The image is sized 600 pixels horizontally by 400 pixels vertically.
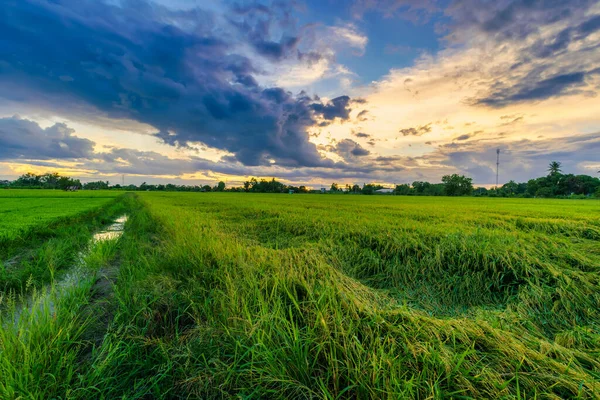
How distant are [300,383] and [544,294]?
13.4ft

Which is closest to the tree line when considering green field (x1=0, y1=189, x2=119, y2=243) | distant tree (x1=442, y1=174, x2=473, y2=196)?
distant tree (x1=442, y1=174, x2=473, y2=196)

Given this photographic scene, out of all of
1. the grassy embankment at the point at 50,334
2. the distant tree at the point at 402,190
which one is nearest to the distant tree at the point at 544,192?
the distant tree at the point at 402,190

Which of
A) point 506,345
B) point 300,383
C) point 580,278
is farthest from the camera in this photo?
point 580,278

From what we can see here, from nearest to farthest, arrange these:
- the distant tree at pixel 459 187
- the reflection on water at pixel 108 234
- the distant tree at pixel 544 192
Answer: the reflection on water at pixel 108 234, the distant tree at pixel 544 192, the distant tree at pixel 459 187

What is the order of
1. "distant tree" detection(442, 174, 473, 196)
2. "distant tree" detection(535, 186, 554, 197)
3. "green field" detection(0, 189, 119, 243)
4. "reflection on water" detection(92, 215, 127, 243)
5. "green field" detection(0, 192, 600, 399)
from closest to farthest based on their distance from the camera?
1. "green field" detection(0, 192, 600, 399)
2. "green field" detection(0, 189, 119, 243)
3. "reflection on water" detection(92, 215, 127, 243)
4. "distant tree" detection(535, 186, 554, 197)
5. "distant tree" detection(442, 174, 473, 196)

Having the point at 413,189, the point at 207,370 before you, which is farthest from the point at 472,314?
the point at 413,189

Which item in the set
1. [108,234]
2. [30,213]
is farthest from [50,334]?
[30,213]

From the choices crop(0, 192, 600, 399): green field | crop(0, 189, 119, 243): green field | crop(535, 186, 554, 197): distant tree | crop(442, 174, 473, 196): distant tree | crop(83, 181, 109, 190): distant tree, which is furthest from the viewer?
crop(83, 181, 109, 190): distant tree

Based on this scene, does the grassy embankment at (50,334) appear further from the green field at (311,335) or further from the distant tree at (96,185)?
the distant tree at (96,185)

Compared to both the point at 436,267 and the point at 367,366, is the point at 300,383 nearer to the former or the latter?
the point at 367,366

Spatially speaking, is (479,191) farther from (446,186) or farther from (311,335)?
(311,335)

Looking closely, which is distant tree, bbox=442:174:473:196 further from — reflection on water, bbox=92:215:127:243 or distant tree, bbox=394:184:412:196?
reflection on water, bbox=92:215:127:243

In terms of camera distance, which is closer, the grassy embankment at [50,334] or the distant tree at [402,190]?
the grassy embankment at [50,334]

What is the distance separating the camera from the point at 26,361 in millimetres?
1799
